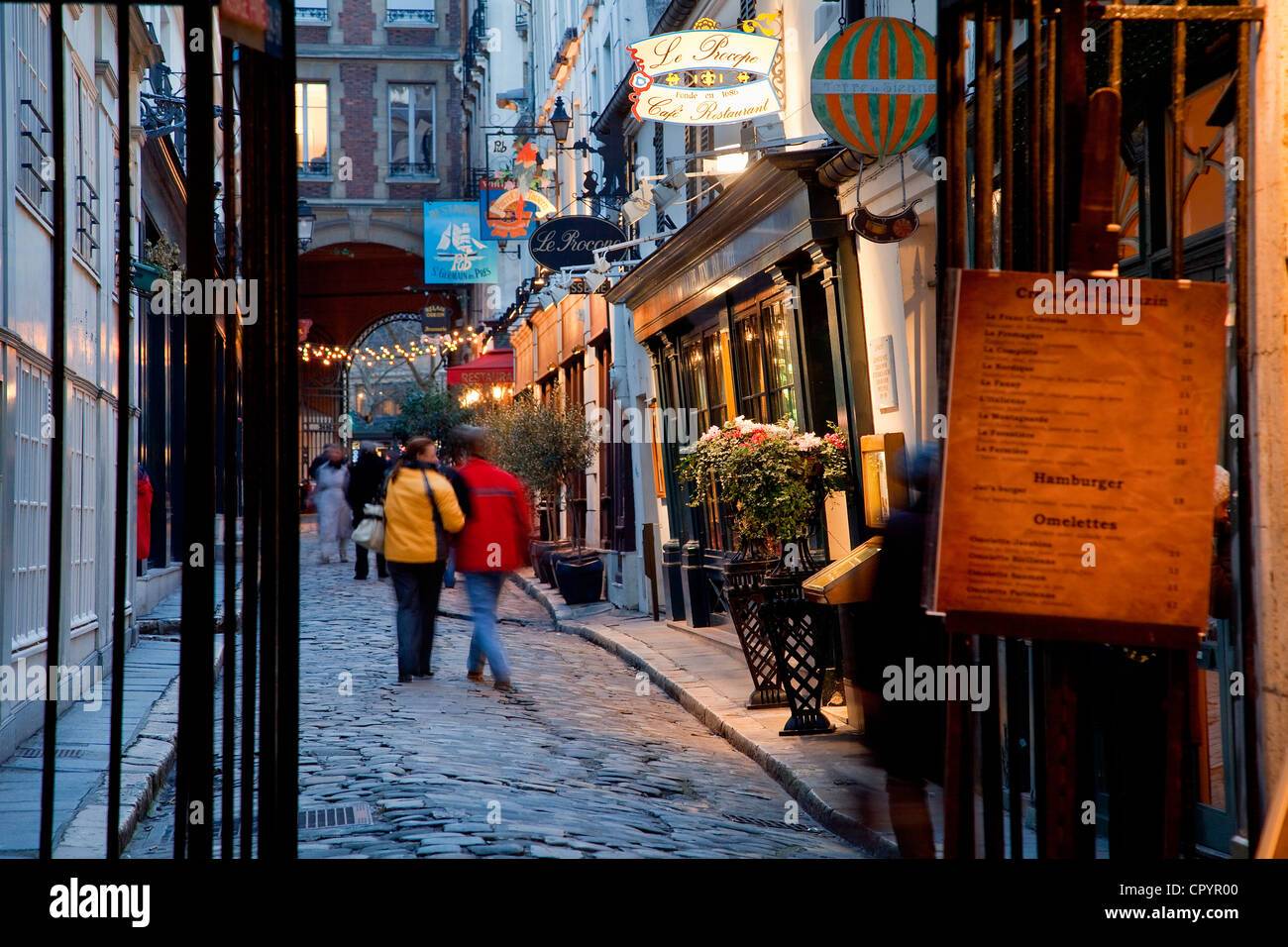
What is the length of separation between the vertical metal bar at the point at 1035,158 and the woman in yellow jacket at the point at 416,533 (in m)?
7.54

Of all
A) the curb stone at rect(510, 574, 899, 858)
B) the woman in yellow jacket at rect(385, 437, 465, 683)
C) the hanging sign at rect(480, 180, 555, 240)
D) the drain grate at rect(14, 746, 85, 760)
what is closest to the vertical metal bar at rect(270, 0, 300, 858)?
the curb stone at rect(510, 574, 899, 858)

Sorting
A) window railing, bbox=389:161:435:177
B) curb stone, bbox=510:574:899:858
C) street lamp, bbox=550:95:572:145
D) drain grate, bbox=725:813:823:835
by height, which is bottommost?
drain grate, bbox=725:813:823:835

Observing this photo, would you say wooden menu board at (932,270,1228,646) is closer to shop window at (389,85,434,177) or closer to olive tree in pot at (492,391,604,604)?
olive tree in pot at (492,391,604,604)

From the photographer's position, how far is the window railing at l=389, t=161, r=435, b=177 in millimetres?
44406

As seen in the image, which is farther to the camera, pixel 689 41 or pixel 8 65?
pixel 689 41

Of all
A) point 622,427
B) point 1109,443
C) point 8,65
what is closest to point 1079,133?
point 1109,443

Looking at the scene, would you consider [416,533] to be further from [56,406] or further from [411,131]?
[411,131]

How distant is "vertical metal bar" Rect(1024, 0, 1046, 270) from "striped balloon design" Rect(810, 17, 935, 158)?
483 cm

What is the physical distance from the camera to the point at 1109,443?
3.13 meters

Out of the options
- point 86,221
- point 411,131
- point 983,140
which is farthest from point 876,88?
point 411,131

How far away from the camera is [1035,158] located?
3295 mm

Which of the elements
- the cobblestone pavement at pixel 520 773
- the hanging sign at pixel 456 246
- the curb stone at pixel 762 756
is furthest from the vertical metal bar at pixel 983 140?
the hanging sign at pixel 456 246

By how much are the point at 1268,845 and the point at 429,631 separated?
824 centimetres

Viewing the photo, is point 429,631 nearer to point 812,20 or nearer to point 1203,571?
point 812,20
